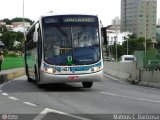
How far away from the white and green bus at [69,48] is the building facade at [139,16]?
95238 mm

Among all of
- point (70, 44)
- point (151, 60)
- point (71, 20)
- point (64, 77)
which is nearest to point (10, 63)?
point (151, 60)

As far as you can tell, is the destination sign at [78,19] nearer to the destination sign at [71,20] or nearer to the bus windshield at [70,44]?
the destination sign at [71,20]

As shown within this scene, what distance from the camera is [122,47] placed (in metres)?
155

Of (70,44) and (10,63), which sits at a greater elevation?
(70,44)

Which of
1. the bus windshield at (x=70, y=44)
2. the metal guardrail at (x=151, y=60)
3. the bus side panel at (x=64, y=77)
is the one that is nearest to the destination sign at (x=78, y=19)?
the bus windshield at (x=70, y=44)

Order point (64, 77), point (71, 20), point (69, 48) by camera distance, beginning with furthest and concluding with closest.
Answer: point (71, 20)
point (69, 48)
point (64, 77)

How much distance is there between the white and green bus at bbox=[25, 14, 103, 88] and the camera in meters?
20.1

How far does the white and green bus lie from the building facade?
312 feet

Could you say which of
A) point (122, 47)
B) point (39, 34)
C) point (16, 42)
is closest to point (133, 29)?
point (122, 47)

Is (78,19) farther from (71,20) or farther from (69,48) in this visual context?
(69,48)

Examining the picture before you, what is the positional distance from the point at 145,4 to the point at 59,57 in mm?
101540

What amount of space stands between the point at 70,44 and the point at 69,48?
0.57 feet

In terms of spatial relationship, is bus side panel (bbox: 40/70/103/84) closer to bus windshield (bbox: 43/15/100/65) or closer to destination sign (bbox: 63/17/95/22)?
bus windshield (bbox: 43/15/100/65)

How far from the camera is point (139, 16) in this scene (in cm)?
13388
